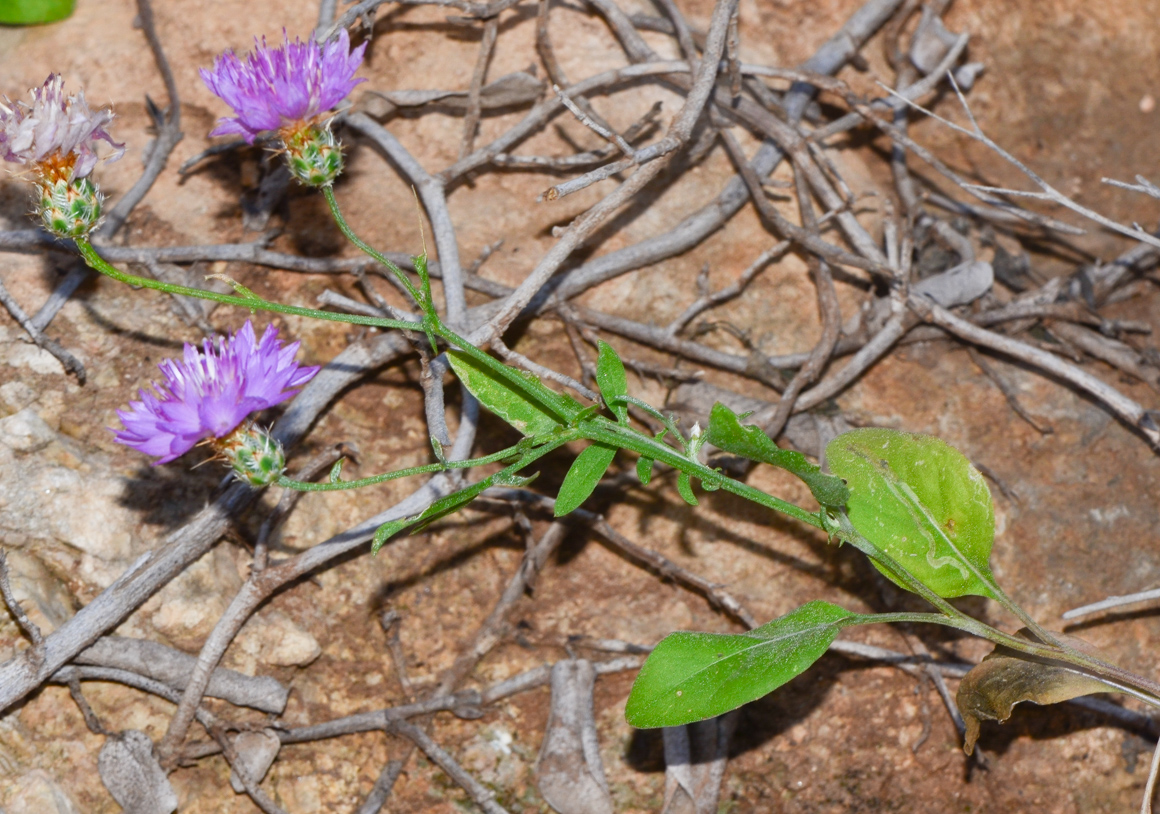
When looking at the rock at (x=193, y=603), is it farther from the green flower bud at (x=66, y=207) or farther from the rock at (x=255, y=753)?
the green flower bud at (x=66, y=207)

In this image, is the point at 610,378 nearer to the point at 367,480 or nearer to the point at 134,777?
the point at 367,480

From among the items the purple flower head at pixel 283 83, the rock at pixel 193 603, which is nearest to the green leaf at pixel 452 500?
the rock at pixel 193 603

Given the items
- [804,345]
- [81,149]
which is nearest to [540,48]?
[804,345]

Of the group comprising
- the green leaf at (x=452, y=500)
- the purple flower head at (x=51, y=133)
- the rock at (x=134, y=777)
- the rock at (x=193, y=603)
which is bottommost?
the rock at (x=134, y=777)

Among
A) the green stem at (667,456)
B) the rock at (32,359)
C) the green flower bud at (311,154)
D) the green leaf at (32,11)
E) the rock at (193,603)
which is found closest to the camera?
the green stem at (667,456)

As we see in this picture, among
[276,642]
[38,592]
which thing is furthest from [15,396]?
[276,642]

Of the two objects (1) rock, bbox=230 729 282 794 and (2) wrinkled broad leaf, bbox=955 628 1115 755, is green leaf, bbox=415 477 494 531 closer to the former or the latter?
(1) rock, bbox=230 729 282 794

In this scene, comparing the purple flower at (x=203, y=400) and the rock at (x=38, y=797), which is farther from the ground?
the purple flower at (x=203, y=400)
